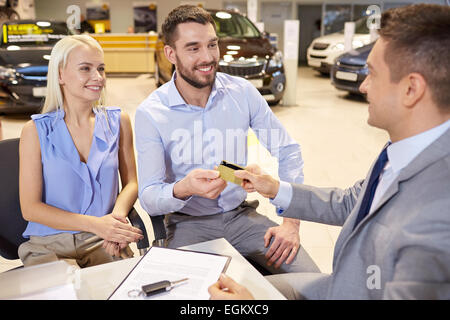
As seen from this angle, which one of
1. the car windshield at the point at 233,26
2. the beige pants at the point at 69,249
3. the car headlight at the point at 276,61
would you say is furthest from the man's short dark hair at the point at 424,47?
the car windshield at the point at 233,26

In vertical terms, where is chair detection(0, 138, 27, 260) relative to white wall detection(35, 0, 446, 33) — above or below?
below

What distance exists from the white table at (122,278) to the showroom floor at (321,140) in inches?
62.6

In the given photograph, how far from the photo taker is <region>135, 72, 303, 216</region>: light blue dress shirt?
1960 millimetres

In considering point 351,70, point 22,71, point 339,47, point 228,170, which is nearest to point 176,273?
point 228,170

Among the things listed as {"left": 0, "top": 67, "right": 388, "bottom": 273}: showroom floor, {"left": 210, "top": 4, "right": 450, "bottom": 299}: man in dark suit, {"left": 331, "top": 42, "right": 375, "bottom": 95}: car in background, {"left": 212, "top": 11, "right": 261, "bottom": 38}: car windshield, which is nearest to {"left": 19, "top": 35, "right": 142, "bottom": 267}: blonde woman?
{"left": 210, "top": 4, "right": 450, "bottom": 299}: man in dark suit

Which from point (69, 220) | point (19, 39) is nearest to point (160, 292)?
point (69, 220)

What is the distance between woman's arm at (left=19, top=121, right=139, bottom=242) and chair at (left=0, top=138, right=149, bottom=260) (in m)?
0.05

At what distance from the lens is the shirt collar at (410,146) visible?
110cm

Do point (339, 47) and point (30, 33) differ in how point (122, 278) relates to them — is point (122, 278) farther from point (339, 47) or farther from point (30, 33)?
point (339, 47)

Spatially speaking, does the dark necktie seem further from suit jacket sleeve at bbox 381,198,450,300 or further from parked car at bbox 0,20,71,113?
parked car at bbox 0,20,71,113

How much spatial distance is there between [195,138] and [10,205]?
2.77 ft

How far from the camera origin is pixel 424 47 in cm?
107
